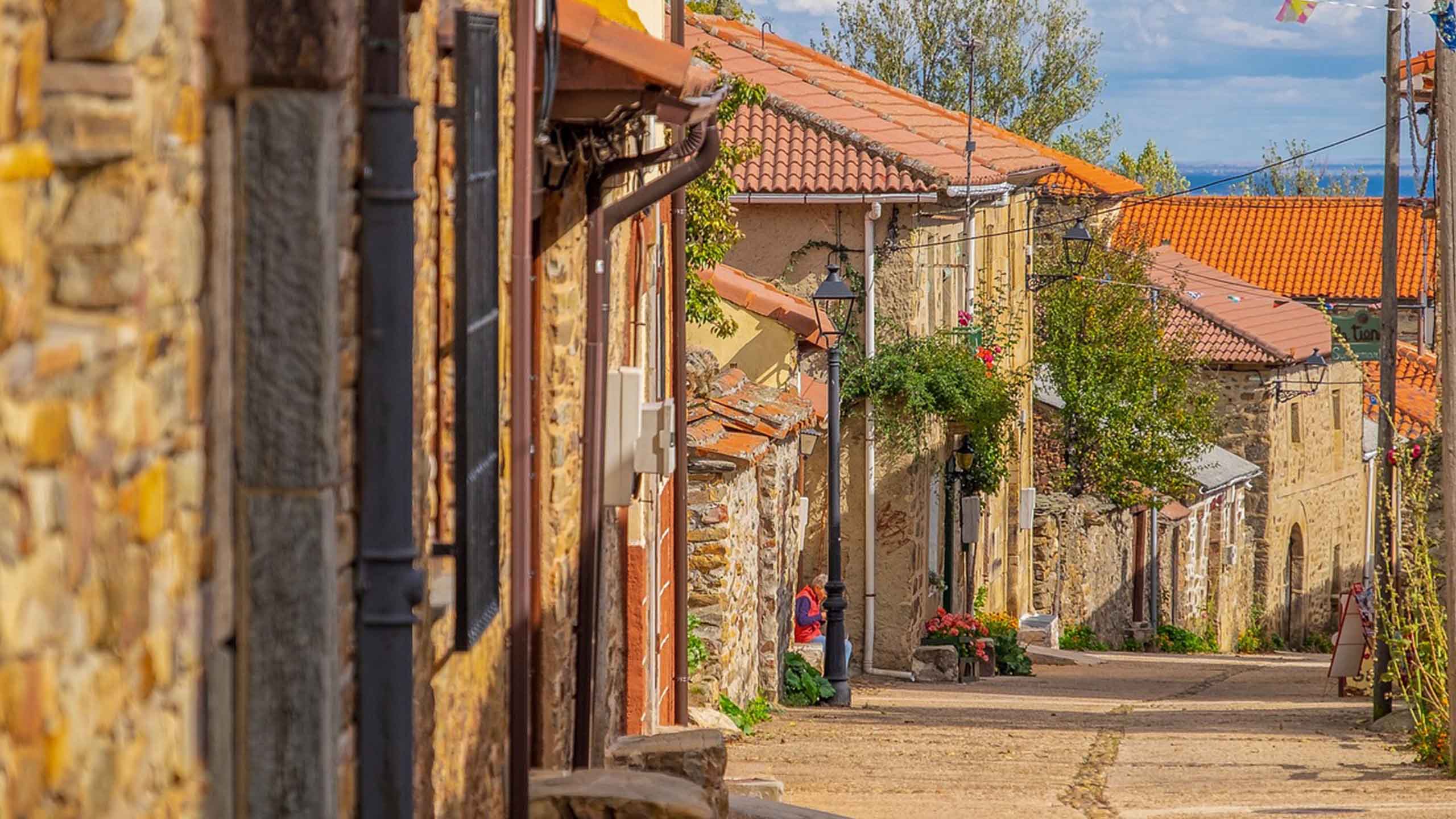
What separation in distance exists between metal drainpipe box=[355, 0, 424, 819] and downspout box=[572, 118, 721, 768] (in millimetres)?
3633

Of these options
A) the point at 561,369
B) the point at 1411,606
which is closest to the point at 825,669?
the point at 1411,606

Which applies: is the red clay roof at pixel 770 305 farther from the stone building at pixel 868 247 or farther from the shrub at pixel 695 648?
the shrub at pixel 695 648

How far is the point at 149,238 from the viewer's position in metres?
2.50

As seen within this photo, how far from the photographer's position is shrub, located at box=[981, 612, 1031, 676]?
884 inches

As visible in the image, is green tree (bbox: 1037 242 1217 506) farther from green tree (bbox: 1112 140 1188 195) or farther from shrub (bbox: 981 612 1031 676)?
green tree (bbox: 1112 140 1188 195)

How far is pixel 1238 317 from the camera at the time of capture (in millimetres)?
35156

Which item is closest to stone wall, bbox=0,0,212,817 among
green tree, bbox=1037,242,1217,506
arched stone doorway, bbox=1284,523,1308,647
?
green tree, bbox=1037,242,1217,506

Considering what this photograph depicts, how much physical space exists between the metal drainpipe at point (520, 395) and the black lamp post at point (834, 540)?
1070cm

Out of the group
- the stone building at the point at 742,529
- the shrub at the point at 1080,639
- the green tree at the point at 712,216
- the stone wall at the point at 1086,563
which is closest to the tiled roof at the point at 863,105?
the green tree at the point at 712,216

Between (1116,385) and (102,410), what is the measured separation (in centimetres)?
2775

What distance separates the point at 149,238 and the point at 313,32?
22.6 inches

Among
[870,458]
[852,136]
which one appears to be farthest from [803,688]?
[852,136]

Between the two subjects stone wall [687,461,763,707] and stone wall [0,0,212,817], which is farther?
stone wall [687,461,763,707]

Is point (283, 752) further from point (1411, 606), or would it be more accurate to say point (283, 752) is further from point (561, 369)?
point (1411, 606)
